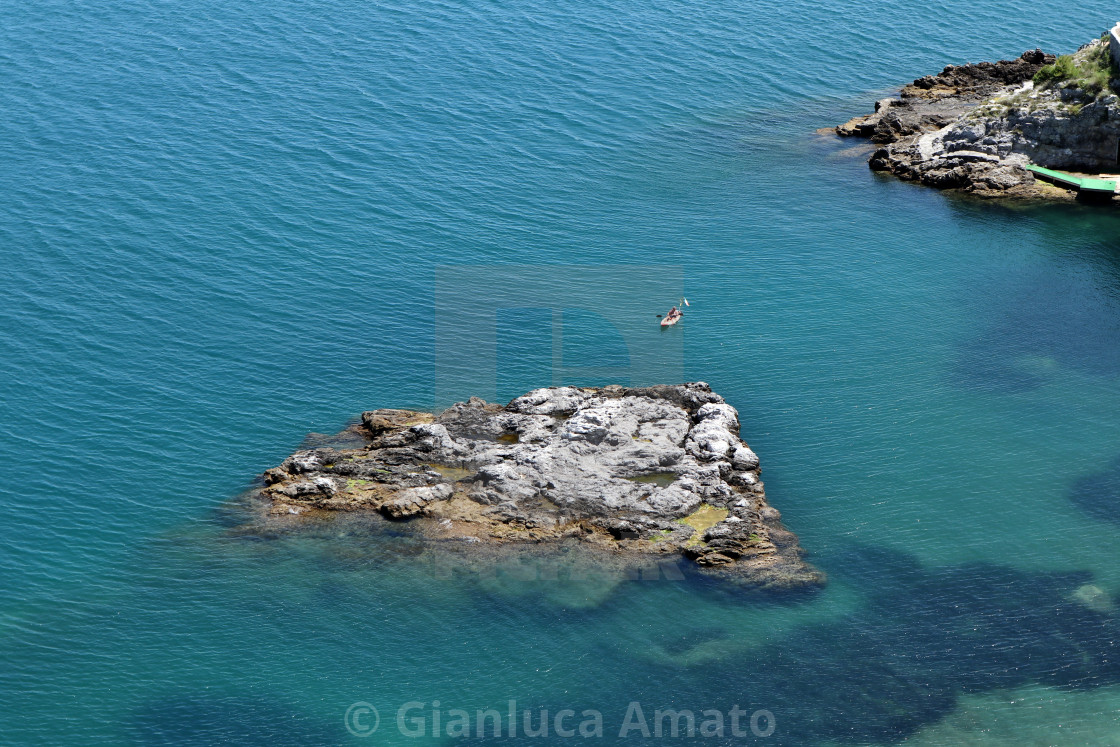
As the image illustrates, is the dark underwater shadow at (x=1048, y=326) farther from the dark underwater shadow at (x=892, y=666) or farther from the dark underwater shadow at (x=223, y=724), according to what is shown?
the dark underwater shadow at (x=223, y=724)

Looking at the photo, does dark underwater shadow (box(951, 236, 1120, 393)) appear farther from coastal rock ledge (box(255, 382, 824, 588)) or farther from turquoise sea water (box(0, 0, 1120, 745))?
coastal rock ledge (box(255, 382, 824, 588))

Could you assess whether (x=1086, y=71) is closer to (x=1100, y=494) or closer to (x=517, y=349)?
(x=1100, y=494)

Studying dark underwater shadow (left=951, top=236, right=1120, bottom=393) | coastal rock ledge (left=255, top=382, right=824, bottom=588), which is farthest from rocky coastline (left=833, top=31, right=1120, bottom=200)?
coastal rock ledge (left=255, top=382, right=824, bottom=588)

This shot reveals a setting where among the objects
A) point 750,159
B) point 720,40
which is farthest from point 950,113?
point 720,40

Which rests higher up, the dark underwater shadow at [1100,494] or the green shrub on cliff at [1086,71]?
the green shrub on cliff at [1086,71]

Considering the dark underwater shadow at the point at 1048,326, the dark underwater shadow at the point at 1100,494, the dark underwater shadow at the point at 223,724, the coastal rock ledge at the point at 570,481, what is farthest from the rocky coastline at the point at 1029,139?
the dark underwater shadow at the point at 223,724

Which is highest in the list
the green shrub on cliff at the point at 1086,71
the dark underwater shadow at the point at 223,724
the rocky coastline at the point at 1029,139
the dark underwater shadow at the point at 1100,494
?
the green shrub on cliff at the point at 1086,71

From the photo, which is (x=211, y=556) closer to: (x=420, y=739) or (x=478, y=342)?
(x=420, y=739)

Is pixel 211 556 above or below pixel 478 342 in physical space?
below
